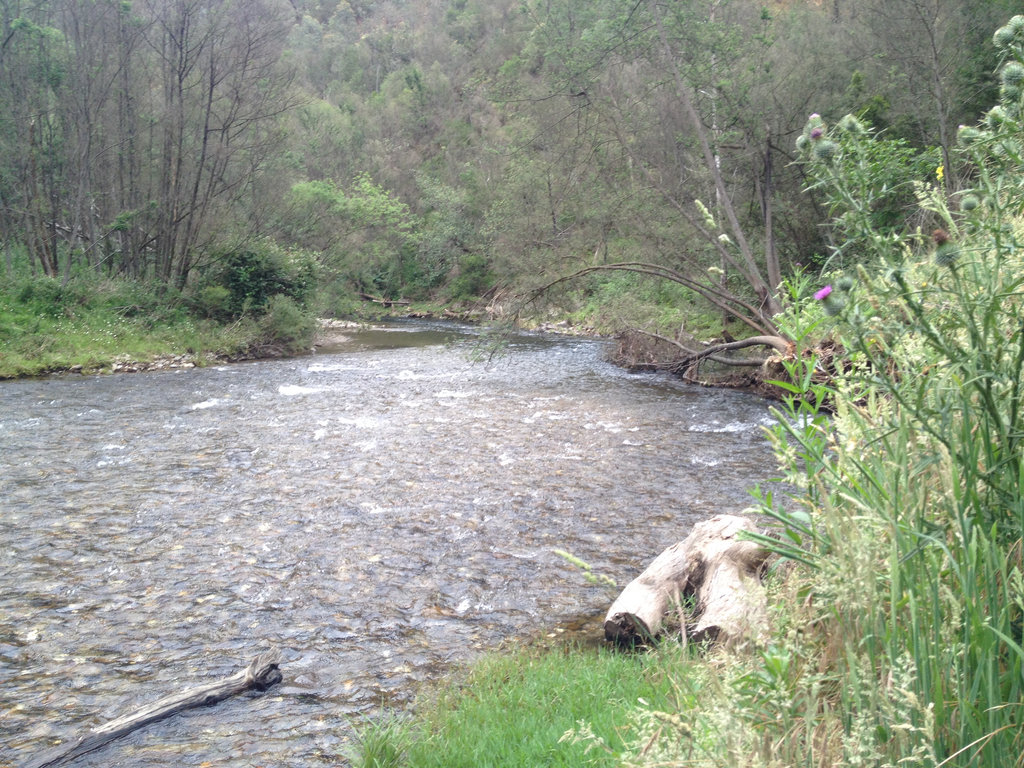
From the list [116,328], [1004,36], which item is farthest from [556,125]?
[1004,36]

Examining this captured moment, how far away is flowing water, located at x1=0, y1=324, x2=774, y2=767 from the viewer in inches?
196

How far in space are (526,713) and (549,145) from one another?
1741 centimetres

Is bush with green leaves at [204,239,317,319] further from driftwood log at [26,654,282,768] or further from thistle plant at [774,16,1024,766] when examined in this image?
thistle plant at [774,16,1024,766]

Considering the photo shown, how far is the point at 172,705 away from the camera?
15.5ft

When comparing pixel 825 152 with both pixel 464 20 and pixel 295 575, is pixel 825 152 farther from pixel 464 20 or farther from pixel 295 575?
pixel 464 20

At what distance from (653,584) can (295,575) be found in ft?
11.0

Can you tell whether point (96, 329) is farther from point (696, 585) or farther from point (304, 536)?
point (696, 585)

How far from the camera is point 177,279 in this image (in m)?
26.2

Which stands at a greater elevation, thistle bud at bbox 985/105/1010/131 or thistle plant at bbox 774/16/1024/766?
thistle bud at bbox 985/105/1010/131

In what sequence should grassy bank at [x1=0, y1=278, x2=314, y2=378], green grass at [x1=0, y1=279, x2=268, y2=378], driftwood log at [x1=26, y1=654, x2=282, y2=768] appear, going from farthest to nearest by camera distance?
1. grassy bank at [x1=0, y1=278, x2=314, y2=378]
2. green grass at [x1=0, y1=279, x2=268, y2=378]
3. driftwood log at [x1=26, y1=654, x2=282, y2=768]

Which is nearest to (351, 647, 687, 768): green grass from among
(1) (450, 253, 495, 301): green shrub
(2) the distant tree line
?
(2) the distant tree line

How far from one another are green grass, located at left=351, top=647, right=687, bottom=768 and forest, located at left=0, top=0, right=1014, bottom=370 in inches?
278

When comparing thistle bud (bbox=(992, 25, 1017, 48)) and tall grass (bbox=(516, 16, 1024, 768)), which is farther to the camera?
→ thistle bud (bbox=(992, 25, 1017, 48))

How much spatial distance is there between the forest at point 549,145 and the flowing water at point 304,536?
3.84m
